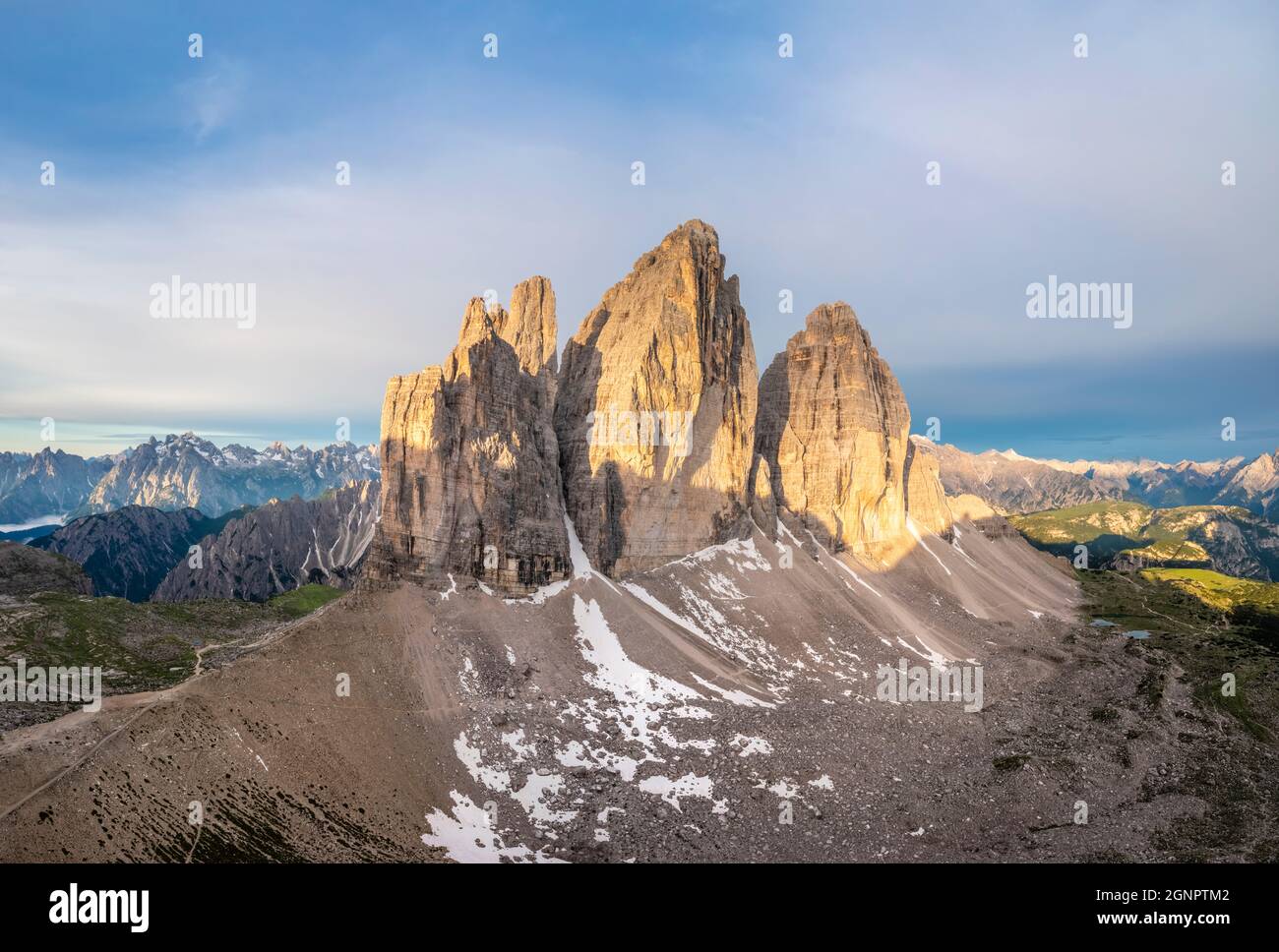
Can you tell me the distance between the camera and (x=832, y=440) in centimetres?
10100

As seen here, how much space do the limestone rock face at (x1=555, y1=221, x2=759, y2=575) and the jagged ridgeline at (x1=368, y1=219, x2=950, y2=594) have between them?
226mm

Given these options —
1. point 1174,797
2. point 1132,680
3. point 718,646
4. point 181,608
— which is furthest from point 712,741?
point 181,608

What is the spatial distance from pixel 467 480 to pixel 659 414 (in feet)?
86.1

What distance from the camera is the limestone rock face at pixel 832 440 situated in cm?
9838

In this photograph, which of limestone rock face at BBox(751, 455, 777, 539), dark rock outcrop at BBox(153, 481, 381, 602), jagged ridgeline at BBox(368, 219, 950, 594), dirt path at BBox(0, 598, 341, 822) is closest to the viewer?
dirt path at BBox(0, 598, 341, 822)

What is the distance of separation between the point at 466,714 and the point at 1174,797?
51207 mm

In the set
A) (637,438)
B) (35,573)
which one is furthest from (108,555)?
(637,438)

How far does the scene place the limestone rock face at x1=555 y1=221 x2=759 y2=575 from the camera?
75.3m

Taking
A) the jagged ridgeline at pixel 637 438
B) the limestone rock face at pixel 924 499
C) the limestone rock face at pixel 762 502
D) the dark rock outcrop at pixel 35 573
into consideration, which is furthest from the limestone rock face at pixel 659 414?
the dark rock outcrop at pixel 35 573

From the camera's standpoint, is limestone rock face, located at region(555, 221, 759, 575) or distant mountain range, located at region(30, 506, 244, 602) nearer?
limestone rock face, located at region(555, 221, 759, 575)

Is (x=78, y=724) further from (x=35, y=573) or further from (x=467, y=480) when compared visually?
(x=35, y=573)

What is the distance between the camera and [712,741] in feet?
159

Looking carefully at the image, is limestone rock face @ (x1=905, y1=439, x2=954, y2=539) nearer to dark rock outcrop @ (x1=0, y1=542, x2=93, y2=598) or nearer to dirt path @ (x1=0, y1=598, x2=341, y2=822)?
dirt path @ (x1=0, y1=598, x2=341, y2=822)

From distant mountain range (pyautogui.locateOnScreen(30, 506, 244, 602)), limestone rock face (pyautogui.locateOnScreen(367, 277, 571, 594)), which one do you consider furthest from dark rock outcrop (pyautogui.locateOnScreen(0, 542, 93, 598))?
distant mountain range (pyautogui.locateOnScreen(30, 506, 244, 602))
